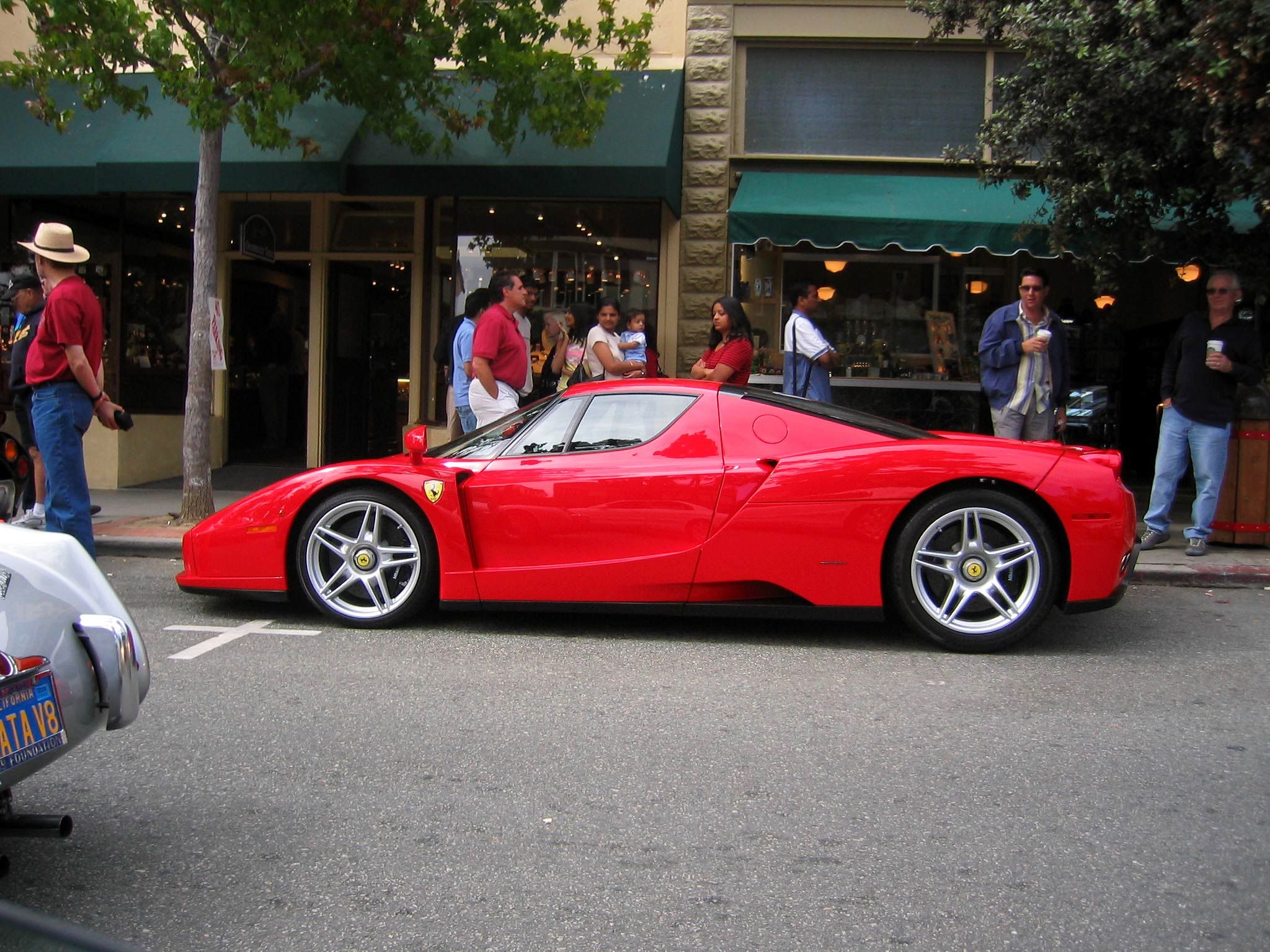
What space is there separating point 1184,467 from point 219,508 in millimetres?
7646

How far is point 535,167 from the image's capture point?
33.1 feet

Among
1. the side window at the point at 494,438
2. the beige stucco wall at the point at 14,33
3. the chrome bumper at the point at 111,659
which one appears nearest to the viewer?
the chrome bumper at the point at 111,659

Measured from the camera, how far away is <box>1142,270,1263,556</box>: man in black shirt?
7.71 metres

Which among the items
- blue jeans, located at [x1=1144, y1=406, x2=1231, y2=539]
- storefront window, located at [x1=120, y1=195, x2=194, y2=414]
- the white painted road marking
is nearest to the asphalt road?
the white painted road marking

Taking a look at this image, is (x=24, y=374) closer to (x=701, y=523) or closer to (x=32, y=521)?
(x=32, y=521)

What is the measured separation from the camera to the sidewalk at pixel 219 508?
24.1 feet

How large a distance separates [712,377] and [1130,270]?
5.65 meters

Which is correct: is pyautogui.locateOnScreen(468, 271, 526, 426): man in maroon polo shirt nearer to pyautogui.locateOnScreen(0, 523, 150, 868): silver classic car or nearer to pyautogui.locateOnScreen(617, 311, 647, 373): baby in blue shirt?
pyautogui.locateOnScreen(617, 311, 647, 373): baby in blue shirt

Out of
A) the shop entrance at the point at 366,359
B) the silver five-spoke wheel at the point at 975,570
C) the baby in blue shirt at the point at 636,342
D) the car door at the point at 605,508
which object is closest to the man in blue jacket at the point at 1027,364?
the baby in blue shirt at the point at 636,342

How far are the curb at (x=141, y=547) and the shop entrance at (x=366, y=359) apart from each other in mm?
4404

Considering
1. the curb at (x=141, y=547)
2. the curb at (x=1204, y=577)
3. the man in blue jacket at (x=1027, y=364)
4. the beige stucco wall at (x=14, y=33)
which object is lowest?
the curb at (x=141, y=547)

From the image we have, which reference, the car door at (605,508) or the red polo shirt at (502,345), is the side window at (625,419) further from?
the red polo shirt at (502,345)

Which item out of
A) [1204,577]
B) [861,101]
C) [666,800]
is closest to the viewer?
[666,800]

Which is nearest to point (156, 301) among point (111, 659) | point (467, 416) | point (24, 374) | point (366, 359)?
point (366, 359)
